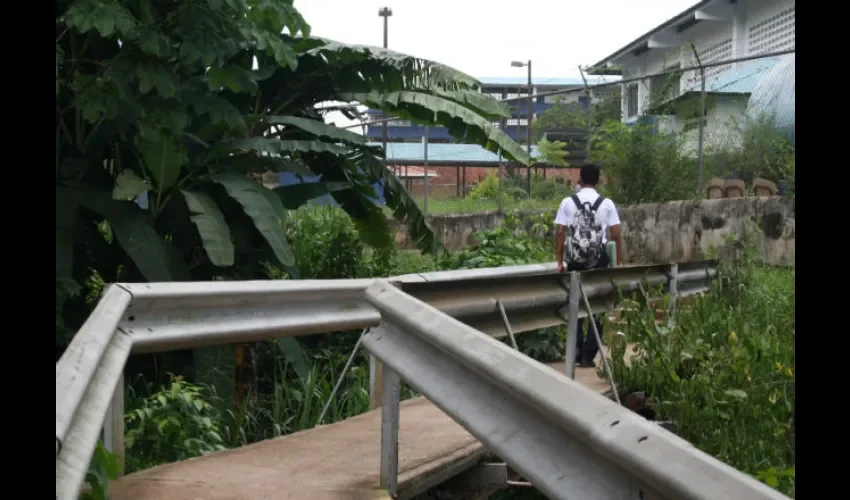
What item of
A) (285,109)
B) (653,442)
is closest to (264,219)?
(285,109)

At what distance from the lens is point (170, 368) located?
28.7 feet

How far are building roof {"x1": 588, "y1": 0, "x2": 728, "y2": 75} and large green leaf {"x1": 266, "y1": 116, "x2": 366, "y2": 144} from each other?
1323cm

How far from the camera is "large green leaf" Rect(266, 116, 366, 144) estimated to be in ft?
35.6

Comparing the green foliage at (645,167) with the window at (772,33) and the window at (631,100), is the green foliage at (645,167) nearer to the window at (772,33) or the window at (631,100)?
the window at (631,100)

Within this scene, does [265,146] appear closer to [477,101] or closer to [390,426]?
[477,101]

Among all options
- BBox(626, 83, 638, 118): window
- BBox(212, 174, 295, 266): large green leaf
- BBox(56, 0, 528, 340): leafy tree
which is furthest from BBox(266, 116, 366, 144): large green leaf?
BBox(626, 83, 638, 118): window

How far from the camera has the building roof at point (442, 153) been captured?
19.9m

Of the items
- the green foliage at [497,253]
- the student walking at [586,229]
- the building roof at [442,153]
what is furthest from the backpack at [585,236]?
the building roof at [442,153]

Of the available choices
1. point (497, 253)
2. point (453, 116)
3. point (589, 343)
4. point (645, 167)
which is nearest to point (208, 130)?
point (453, 116)

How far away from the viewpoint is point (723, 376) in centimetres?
606

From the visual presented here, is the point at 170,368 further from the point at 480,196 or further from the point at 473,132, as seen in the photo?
the point at 480,196

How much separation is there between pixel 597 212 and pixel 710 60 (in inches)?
749

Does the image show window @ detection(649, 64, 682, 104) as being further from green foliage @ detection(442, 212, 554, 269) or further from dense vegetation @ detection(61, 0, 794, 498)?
green foliage @ detection(442, 212, 554, 269)
